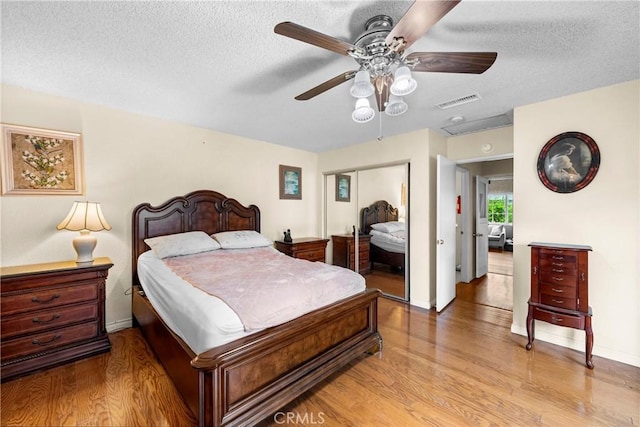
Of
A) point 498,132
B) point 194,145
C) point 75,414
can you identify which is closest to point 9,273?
point 75,414

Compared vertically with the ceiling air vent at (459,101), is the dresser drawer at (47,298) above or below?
below

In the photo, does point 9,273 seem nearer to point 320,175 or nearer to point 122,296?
point 122,296

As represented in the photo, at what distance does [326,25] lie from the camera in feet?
5.27

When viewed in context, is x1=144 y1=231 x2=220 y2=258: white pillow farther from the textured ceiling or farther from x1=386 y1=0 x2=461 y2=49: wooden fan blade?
x1=386 y1=0 x2=461 y2=49: wooden fan blade

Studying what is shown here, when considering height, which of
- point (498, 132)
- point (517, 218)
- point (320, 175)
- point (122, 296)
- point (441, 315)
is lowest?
point (441, 315)

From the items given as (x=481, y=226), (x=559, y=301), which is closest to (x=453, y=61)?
(x=559, y=301)

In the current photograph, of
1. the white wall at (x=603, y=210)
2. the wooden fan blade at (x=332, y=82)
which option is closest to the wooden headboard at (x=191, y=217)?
the wooden fan blade at (x=332, y=82)

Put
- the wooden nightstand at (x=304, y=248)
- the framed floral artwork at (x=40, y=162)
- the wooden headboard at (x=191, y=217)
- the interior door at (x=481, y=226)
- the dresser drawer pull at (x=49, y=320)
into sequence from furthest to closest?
the interior door at (x=481, y=226) → the wooden nightstand at (x=304, y=248) → the wooden headboard at (x=191, y=217) → the framed floral artwork at (x=40, y=162) → the dresser drawer pull at (x=49, y=320)

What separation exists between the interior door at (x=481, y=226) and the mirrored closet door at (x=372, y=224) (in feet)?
6.51

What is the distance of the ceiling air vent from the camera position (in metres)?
2.58

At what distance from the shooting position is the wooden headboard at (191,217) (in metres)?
3.07

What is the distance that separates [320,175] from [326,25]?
3531mm

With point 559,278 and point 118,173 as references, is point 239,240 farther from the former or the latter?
point 559,278

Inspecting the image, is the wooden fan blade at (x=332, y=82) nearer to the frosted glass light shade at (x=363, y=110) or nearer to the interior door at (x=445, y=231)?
the frosted glass light shade at (x=363, y=110)
